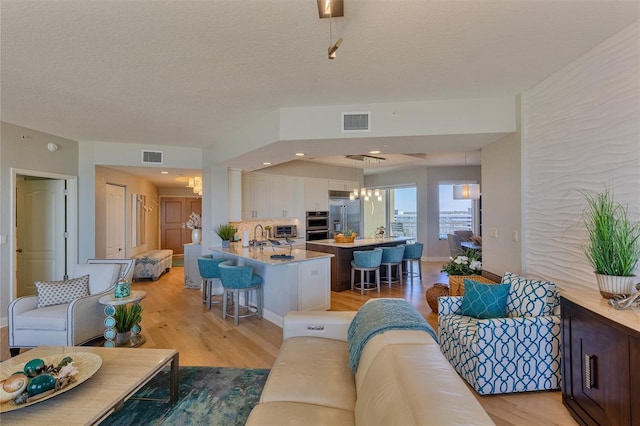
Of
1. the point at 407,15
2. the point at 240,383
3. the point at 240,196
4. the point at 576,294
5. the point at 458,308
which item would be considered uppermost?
the point at 407,15

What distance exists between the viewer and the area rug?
2.16m

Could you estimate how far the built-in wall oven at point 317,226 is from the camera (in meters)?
7.53

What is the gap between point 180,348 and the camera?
3.26 metres

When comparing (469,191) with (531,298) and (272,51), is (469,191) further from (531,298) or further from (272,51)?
(272,51)

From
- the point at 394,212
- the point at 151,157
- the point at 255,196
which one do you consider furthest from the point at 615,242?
the point at 394,212

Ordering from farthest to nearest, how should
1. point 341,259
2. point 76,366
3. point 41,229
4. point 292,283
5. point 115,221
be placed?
point 115,221, point 341,259, point 41,229, point 292,283, point 76,366

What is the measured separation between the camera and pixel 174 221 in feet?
33.7

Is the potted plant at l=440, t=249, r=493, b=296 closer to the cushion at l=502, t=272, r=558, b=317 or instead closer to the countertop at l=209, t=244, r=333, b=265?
the cushion at l=502, t=272, r=558, b=317

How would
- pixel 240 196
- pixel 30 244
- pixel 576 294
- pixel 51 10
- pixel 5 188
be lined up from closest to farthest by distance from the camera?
pixel 51 10 → pixel 576 294 → pixel 5 188 → pixel 30 244 → pixel 240 196

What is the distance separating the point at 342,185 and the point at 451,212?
3.40 meters

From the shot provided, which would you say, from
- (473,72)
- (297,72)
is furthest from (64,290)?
(473,72)

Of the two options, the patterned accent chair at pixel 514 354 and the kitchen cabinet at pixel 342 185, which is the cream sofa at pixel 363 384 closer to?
the patterned accent chair at pixel 514 354

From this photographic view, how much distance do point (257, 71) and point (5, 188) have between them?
4.10 meters

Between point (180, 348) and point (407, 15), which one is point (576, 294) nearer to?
point (407, 15)
